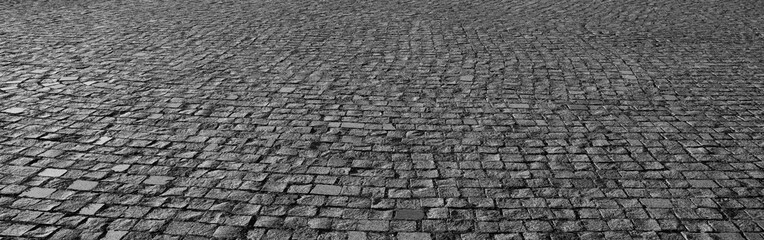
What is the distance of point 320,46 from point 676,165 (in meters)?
5.01

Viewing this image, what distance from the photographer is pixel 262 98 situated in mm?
6977

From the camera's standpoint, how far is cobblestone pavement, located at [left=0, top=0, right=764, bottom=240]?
4520 millimetres

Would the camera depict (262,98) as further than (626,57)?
No

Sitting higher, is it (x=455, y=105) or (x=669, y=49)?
(x=455, y=105)

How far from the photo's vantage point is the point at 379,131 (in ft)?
19.9

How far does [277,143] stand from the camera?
5754mm

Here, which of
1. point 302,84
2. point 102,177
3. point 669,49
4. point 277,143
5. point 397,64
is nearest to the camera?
point 102,177

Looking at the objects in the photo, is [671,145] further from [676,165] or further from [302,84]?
[302,84]

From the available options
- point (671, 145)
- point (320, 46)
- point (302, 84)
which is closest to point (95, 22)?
point (320, 46)

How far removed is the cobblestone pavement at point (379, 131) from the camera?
452 centimetres

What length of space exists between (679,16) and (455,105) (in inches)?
253

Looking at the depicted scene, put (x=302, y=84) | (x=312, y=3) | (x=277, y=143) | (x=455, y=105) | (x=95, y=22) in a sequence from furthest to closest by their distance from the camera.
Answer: (x=312, y=3)
(x=95, y=22)
(x=302, y=84)
(x=455, y=105)
(x=277, y=143)

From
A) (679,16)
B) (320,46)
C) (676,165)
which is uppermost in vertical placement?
(676,165)

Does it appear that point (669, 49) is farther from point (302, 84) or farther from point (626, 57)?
point (302, 84)
